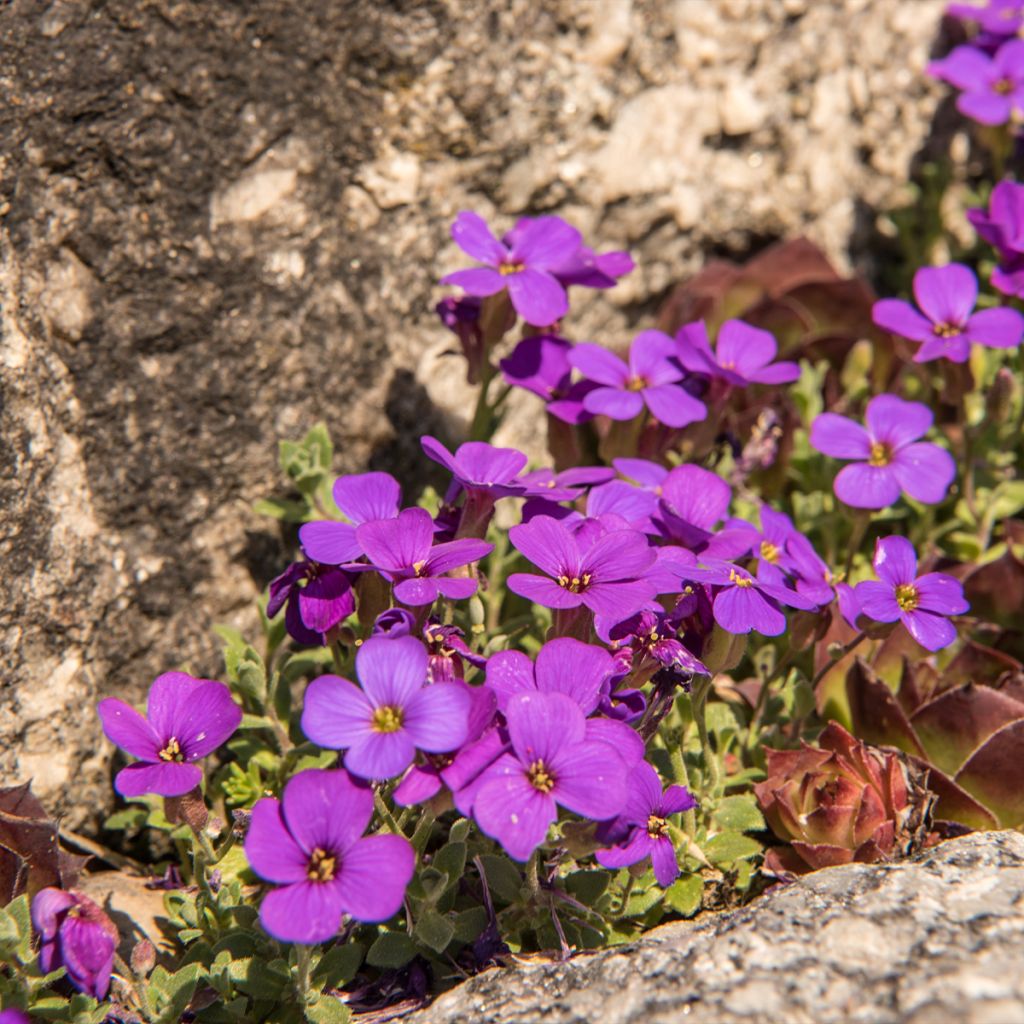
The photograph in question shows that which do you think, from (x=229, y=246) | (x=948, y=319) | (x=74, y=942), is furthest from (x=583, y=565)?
(x=948, y=319)

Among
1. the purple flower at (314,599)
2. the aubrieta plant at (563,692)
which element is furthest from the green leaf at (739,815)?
the purple flower at (314,599)

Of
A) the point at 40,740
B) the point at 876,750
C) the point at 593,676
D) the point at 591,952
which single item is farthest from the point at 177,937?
the point at 876,750

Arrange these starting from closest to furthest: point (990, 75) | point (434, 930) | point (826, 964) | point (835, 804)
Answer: point (826, 964) → point (434, 930) → point (835, 804) → point (990, 75)

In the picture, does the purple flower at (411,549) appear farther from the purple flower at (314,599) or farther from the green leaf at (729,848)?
the green leaf at (729,848)

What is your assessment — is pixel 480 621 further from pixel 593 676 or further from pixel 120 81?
pixel 120 81

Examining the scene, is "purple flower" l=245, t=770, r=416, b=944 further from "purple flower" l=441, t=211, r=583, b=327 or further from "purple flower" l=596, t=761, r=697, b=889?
"purple flower" l=441, t=211, r=583, b=327

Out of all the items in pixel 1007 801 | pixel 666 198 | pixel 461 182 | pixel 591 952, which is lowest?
pixel 1007 801

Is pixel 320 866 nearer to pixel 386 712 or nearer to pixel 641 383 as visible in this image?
pixel 386 712

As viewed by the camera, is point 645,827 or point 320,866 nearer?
point 320,866
